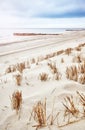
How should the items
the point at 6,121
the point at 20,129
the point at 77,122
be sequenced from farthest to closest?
the point at 6,121 → the point at 20,129 → the point at 77,122

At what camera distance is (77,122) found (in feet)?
7.07

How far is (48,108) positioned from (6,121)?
516 millimetres

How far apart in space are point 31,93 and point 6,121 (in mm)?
971

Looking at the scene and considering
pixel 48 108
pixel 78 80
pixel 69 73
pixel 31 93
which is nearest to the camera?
pixel 48 108

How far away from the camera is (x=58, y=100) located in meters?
2.98

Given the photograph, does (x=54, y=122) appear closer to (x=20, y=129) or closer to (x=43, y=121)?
(x=43, y=121)

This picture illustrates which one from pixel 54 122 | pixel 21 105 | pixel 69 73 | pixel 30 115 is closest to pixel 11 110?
pixel 21 105

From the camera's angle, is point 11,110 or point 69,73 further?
point 69,73

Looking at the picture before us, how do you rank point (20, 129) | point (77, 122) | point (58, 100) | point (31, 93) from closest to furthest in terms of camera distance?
1. point (77, 122)
2. point (20, 129)
3. point (58, 100)
4. point (31, 93)

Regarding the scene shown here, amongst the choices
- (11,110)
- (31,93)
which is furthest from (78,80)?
(11,110)

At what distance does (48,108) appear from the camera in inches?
107

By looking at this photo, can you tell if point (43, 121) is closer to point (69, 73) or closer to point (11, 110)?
point (11, 110)

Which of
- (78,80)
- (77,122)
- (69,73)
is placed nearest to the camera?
(77,122)

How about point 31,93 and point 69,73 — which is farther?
point 69,73
